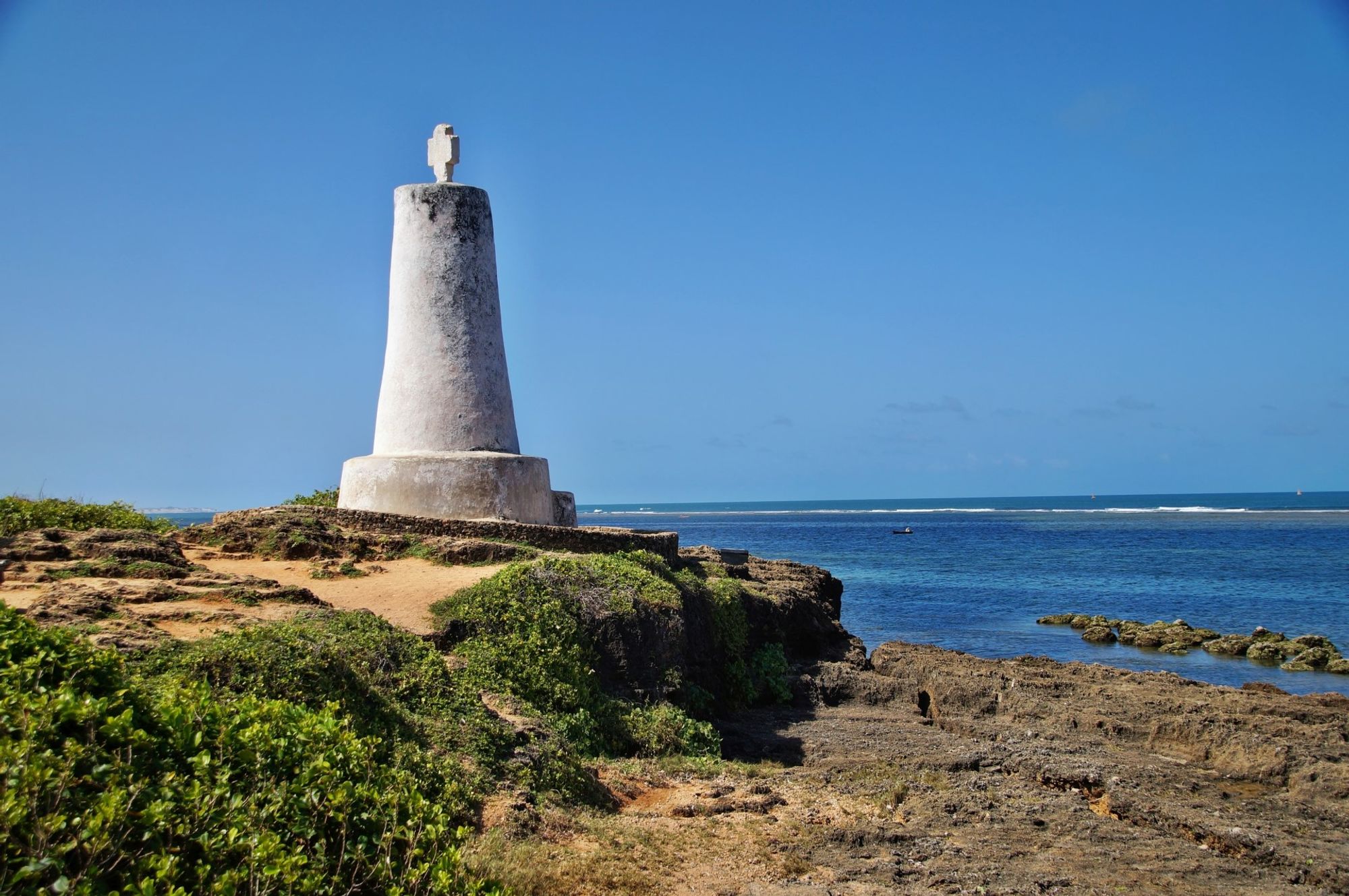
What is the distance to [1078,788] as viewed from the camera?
10914 millimetres

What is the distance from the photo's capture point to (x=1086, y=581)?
132 ft

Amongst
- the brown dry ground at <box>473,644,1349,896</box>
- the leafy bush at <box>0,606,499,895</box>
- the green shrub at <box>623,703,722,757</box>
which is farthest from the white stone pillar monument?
the leafy bush at <box>0,606,499,895</box>

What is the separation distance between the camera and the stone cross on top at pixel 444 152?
15.5 metres

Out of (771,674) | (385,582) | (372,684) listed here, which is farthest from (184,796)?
(771,674)

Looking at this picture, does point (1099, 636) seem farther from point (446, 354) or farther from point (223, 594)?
point (223, 594)

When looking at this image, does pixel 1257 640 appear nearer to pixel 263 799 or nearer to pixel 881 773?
pixel 881 773

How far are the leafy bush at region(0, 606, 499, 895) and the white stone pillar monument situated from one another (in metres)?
8.62

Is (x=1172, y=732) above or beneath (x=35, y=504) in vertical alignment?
beneath

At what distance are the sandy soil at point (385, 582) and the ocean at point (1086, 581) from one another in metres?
13.2

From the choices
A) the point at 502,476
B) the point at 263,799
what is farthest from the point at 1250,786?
the point at 263,799

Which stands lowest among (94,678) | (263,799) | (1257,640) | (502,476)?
(1257,640)

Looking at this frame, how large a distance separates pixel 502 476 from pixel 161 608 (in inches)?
244

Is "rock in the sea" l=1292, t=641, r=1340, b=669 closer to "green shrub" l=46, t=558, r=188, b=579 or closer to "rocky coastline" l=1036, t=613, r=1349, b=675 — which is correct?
"rocky coastline" l=1036, t=613, r=1349, b=675

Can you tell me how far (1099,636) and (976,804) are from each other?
17.5 meters
